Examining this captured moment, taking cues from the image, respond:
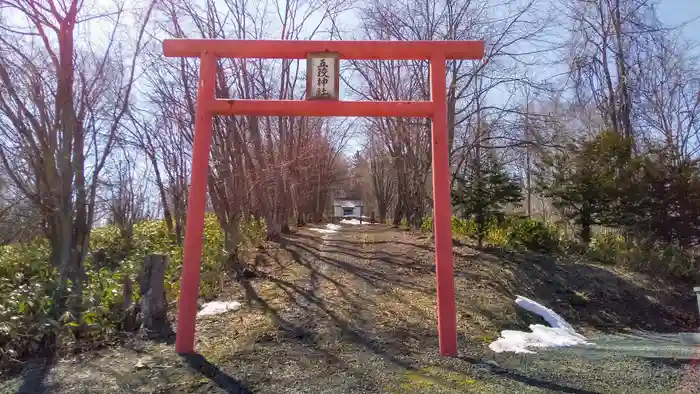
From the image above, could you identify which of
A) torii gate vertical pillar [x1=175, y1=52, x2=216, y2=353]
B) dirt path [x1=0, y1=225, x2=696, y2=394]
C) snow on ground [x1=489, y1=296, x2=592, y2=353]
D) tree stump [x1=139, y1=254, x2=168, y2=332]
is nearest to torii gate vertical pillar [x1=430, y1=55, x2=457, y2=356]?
dirt path [x1=0, y1=225, x2=696, y2=394]

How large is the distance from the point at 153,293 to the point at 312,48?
3.31 m

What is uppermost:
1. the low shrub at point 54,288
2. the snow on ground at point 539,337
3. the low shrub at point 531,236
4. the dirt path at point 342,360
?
the low shrub at point 531,236

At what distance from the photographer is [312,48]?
5453 mm

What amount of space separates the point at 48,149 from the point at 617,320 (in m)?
10.5

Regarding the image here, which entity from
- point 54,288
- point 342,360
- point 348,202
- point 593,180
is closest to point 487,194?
point 593,180

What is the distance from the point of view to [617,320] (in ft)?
31.2

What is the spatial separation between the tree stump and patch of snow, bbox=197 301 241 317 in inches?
36.5

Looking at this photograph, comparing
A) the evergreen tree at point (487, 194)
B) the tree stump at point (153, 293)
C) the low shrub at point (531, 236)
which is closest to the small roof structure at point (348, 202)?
the low shrub at point (531, 236)

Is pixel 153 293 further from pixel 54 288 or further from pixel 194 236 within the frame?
pixel 54 288

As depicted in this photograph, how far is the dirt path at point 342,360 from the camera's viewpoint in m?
4.45

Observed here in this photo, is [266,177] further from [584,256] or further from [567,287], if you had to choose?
[584,256]

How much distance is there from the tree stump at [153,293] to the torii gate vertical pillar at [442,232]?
3193 millimetres

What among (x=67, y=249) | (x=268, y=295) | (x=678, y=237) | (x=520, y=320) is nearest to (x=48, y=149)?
(x=67, y=249)

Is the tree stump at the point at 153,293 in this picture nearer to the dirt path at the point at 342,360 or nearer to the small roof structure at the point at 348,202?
the dirt path at the point at 342,360
